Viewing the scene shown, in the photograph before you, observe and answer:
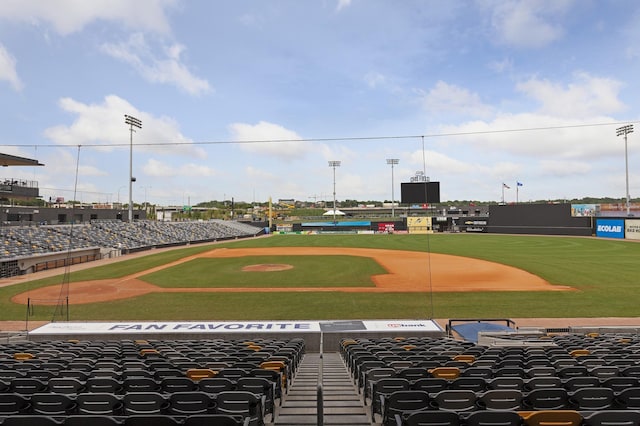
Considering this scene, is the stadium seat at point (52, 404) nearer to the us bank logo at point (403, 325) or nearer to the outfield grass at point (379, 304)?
the us bank logo at point (403, 325)

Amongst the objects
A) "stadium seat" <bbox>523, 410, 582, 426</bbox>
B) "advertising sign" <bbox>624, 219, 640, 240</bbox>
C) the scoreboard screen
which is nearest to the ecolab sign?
"advertising sign" <bbox>624, 219, 640, 240</bbox>

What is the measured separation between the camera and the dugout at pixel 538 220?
238ft

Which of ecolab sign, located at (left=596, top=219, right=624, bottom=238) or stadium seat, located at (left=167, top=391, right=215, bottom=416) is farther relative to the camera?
ecolab sign, located at (left=596, top=219, right=624, bottom=238)

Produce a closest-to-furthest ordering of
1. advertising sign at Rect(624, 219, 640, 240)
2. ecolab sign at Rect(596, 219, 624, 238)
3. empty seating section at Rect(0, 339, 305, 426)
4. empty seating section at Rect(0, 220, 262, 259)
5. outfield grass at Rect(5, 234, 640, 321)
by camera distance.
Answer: empty seating section at Rect(0, 339, 305, 426) → outfield grass at Rect(5, 234, 640, 321) → empty seating section at Rect(0, 220, 262, 259) → advertising sign at Rect(624, 219, 640, 240) → ecolab sign at Rect(596, 219, 624, 238)

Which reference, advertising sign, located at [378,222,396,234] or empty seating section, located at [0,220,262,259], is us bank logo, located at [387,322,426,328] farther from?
advertising sign, located at [378,222,396,234]

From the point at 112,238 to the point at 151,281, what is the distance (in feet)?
92.8

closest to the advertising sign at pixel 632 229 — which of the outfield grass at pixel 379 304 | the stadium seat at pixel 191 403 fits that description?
the outfield grass at pixel 379 304

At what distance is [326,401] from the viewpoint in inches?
289

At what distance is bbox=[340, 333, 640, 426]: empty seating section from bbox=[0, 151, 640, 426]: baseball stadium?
0.03 m

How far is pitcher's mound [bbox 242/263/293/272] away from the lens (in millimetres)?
38406

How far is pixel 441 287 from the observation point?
2962 cm

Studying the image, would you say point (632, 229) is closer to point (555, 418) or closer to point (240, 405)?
point (555, 418)

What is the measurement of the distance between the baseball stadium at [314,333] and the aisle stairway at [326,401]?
6 cm

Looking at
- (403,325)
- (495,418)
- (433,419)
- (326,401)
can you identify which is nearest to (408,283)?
(403,325)
